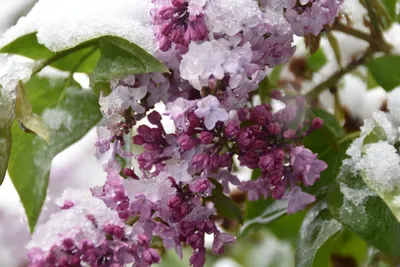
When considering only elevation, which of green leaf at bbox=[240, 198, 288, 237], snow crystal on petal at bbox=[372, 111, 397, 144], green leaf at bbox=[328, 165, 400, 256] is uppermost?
snow crystal on petal at bbox=[372, 111, 397, 144]

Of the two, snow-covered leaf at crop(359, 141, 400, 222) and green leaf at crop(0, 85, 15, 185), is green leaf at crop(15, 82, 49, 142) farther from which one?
snow-covered leaf at crop(359, 141, 400, 222)

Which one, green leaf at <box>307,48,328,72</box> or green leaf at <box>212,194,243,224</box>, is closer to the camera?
green leaf at <box>212,194,243,224</box>

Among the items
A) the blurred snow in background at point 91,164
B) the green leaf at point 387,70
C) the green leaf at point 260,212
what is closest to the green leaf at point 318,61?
the blurred snow in background at point 91,164

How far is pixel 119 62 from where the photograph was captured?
1.56ft

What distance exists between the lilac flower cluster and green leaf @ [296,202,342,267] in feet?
0.12

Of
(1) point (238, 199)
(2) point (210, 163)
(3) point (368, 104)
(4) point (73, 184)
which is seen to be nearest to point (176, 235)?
(2) point (210, 163)

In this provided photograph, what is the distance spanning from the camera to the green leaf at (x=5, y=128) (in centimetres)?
50

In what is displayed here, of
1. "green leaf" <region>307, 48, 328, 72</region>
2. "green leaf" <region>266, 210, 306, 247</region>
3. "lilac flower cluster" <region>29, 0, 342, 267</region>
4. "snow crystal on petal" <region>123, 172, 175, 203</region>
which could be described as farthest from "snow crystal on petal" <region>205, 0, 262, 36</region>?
"green leaf" <region>307, 48, 328, 72</region>

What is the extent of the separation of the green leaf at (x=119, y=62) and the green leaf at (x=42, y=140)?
12cm

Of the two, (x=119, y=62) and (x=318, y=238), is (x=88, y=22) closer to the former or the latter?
(x=119, y=62)

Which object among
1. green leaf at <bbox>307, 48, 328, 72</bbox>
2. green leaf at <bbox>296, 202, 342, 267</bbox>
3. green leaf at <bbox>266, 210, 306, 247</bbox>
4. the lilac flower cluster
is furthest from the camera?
green leaf at <bbox>307, 48, 328, 72</bbox>

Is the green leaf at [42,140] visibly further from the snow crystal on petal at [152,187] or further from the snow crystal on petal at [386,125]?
the snow crystal on petal at [386,125]

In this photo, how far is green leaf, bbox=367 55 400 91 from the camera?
0.68 metres

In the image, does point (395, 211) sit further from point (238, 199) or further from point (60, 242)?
point (238, 199)
